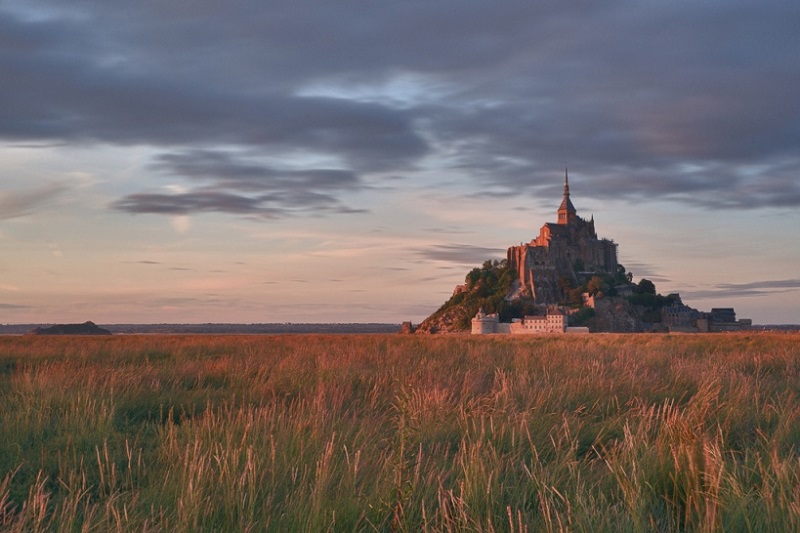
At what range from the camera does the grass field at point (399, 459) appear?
3529 millimetres

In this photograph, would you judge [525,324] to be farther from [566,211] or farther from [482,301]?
[566,211]

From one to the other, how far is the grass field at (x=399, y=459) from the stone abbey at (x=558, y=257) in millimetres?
100651

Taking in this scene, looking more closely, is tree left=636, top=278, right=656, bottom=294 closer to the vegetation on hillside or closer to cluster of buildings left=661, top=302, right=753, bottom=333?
cluster of buildings left=661, top=302, right=753, bottom=333

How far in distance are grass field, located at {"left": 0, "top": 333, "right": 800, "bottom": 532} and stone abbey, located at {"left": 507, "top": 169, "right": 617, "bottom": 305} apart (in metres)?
101

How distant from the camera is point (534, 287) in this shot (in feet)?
353

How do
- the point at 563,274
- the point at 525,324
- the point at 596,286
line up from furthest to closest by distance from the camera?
the point at 563,274 → the point at 596,286 → the point at 525,324

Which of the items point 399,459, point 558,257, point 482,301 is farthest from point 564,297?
point 399,459

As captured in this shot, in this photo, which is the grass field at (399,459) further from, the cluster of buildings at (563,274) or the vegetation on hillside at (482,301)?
the vegetation on hillside at (482,301)

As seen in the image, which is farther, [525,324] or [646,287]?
[646,287]

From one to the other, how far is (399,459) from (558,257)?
374 ft

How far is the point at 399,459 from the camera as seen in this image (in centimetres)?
384

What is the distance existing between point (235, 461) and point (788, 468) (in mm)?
3129

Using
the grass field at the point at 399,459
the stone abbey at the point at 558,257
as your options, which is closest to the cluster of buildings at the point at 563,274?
the stone abbey at the point at 558,257

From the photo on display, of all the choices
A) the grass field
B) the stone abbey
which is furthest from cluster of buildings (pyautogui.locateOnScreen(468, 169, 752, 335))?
the grass field
